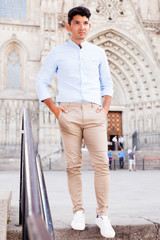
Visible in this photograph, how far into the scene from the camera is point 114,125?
19594mm

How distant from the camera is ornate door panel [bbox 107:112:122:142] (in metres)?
19.5

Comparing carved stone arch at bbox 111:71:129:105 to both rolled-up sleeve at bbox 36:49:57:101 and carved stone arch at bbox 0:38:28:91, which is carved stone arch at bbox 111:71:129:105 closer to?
carved stone arch at bbox 0:38:28:91

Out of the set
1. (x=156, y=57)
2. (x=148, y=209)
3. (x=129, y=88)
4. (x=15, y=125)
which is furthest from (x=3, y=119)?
(x=148, y=209)

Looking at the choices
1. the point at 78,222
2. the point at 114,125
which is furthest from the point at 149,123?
the point at 78,222

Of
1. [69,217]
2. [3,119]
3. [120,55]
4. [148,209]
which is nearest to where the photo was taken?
[69,217]

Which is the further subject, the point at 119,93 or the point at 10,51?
the point at 119,93

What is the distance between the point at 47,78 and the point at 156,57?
17.4 m

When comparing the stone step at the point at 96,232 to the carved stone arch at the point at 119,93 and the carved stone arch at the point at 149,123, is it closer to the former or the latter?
the carved stone arch at the point at 149,123

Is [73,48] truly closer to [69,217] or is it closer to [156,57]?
[69,217]

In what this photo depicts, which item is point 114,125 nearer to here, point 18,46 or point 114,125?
point 114,125

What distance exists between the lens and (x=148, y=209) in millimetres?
3377

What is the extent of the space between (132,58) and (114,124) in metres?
4.77

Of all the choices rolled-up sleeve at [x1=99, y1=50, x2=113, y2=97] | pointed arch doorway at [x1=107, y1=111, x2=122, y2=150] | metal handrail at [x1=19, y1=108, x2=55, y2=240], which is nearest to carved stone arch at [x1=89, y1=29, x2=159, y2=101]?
pointed arch doorway at [x1=107, y1=111, x2=122, y2=150]

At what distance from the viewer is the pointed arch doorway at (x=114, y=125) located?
64.1ft
